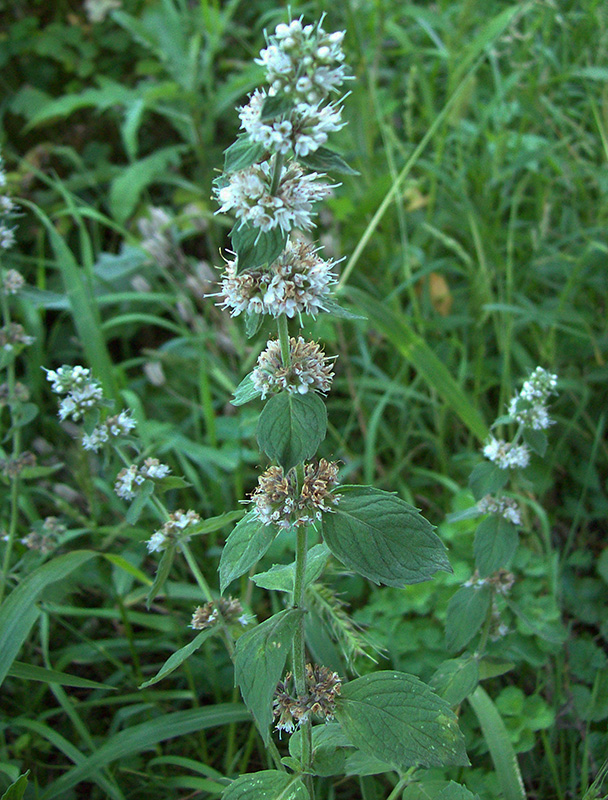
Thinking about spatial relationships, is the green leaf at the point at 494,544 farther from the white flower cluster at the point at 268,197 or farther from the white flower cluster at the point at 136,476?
the white flower cluster at the point at 268,197

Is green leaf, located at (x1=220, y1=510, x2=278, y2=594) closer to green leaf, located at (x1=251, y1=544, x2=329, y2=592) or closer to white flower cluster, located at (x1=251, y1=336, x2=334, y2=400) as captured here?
green leaf, located at (x1=251, y1=544, x2=329, y2=592)

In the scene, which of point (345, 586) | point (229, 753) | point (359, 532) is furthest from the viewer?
point (345, 586)

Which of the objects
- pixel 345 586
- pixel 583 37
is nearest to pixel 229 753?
pixel 345 586

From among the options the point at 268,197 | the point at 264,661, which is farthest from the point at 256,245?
the point at 264,661

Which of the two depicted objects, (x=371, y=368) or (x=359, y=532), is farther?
(x=371, y=368)

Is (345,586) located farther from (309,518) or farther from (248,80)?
(248,80)

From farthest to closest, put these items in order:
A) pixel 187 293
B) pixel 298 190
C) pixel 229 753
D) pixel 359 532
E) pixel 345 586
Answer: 1. pixel 187 293
2. pixel 345 586
3. pixel 229 753
4. pixel 359 532
5. pixel 298 190

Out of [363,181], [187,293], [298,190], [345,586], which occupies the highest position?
[363,181]
